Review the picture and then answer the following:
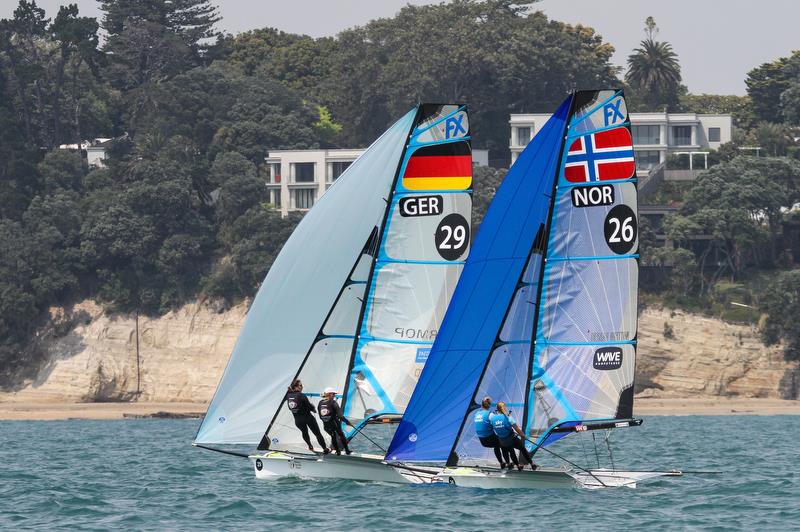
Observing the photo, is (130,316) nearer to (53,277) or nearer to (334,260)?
(53,277)

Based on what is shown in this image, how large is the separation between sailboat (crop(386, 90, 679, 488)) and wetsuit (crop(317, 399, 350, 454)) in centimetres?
216

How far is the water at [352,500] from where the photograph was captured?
23859 millimetres

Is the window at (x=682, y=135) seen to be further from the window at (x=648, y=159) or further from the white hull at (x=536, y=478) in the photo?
the white hull at (x=536, y=478)

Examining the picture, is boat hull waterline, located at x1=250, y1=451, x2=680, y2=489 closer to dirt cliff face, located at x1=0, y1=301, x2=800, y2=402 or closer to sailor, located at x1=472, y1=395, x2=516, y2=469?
sailor, located at x1=472, y1=395, x2=516, y2=469

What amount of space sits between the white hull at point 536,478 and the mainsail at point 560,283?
48 centimetres

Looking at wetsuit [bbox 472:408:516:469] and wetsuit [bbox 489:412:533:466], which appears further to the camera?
wetsuit [bbox 472:408:516:469]

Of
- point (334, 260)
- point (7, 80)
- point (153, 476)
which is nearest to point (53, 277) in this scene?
point (7, 80)

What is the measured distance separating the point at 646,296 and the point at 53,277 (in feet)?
101

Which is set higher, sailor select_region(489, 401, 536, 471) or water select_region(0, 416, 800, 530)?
sailor select_region(489, 401, 536, 471)

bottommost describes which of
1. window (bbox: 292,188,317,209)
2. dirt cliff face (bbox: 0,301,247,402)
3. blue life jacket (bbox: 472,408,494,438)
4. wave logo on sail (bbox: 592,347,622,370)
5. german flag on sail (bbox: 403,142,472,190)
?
dirt cliff face (bbox: 0,301,247,402)

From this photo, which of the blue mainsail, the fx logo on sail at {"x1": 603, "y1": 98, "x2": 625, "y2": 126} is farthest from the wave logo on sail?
the fx logo on sail at {"x1": 603, "y1": 98, "x2": 625, "y2": 126}

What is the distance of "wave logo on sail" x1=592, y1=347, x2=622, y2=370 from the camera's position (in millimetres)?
25641

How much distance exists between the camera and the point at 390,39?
106 metres

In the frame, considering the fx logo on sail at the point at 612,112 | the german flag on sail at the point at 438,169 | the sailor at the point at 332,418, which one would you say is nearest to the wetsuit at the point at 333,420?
the sailor at the point at 332,418
